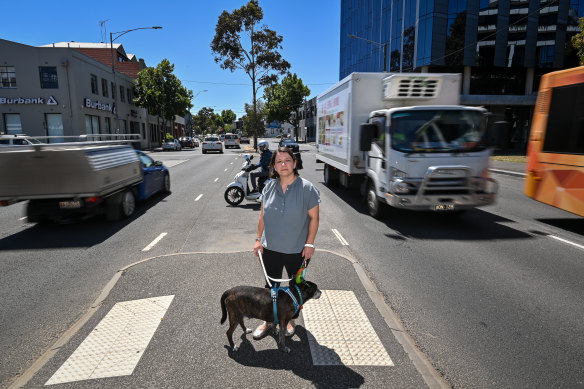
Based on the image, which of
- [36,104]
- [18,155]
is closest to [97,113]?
[36,104]

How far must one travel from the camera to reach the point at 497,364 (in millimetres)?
3391

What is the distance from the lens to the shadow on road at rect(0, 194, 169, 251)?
23.5 ft

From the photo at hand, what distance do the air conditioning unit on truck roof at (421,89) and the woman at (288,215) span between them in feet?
22.4

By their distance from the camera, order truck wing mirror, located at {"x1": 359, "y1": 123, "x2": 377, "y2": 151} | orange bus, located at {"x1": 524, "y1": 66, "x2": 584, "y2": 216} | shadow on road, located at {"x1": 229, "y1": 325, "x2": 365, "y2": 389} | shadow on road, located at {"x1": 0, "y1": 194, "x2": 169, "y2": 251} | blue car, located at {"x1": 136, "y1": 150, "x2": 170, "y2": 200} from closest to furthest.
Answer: shadow on road, located at {"x1": 229, "y1": 325, "x2": 365, "y2": 389} < shadow on road, located at {"x1": 0, "y1": 194, "x2": 169, "y2": 251} < orange bus, located at {"x1": 524, "y1": 66, "x2": 584, "y2": 216} < truck wing mirror, located at {"x1": 359, "y1": 123, "x2": 377, "y2": 151} < blue car, located at {"x1": 136, "y1": 150, "x2": 170, "y2": 200}

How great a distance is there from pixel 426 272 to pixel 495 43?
38676 millimetres

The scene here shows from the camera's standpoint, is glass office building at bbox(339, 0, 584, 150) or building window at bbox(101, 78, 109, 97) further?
building window at bbox(101, 78, 109, 97)

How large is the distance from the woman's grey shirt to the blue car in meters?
8.46

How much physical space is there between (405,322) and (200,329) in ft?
7.66

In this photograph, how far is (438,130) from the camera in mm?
8086

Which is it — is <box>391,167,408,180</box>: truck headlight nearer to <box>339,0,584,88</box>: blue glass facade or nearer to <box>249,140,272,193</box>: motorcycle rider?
<box>249,140,272,193</box>: motorcycle rider

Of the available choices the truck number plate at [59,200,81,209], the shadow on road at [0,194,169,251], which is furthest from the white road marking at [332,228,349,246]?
the truck number plate at [59,200,81,209]

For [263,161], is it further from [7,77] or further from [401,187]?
[7,77]

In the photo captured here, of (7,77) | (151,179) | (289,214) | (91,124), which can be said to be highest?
(7,77)

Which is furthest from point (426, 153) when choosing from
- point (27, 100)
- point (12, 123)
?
point (12, 123)
